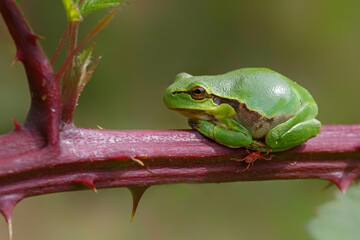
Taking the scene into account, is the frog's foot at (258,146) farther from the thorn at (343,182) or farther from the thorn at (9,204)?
the thorn at (9,204)

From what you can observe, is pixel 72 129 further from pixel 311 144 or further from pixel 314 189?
pixel 314 189

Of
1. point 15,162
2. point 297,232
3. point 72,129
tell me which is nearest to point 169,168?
point 72,129

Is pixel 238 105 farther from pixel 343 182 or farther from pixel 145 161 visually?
pixel 145 161

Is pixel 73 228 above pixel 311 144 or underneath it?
underneath

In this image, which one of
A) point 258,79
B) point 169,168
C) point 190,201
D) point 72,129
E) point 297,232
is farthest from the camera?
point 190,201

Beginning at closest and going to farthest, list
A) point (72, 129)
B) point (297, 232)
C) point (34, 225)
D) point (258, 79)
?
point (72, 129) < point (258, 79) < point (297, 232) < point (34, 225)

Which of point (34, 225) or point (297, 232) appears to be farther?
point (34, 225)

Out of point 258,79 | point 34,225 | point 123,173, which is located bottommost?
point 34,225

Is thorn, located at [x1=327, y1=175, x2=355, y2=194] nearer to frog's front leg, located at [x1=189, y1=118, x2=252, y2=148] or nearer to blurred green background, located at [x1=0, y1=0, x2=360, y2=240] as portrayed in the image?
frog's front leg, located at [x1=189, y1=118, x2=252, y2=148]

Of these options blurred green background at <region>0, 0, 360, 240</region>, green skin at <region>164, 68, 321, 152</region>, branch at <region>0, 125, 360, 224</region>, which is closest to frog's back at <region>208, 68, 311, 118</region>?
green skin at <region>164, 68, 321, 152</region>
